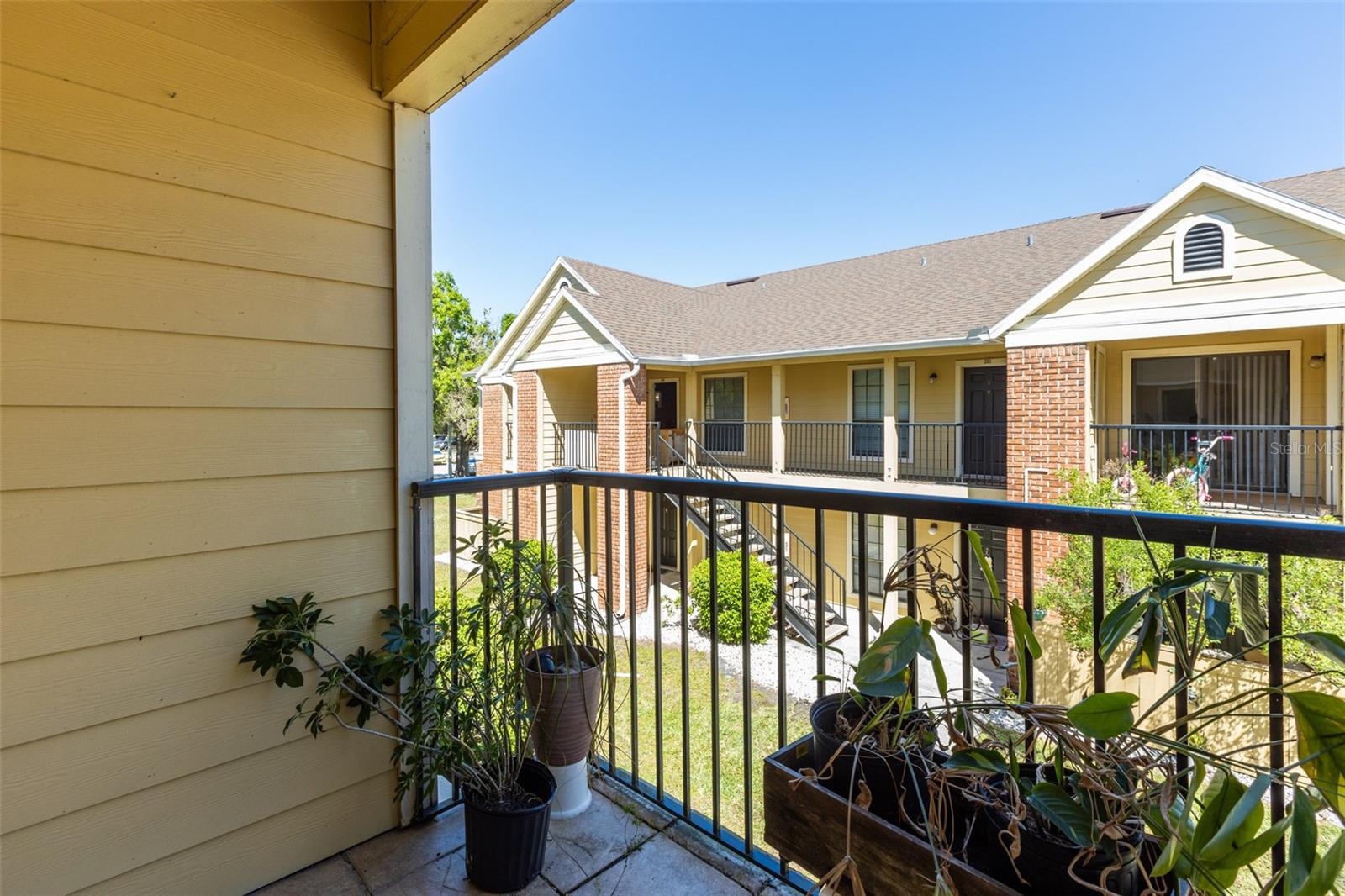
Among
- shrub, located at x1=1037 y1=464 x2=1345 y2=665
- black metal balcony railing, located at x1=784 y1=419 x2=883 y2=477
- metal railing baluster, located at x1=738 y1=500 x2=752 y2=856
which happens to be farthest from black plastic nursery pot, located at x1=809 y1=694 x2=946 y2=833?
black metal balcony railing, located at x1=784 y1=419 x2=883 y2=477

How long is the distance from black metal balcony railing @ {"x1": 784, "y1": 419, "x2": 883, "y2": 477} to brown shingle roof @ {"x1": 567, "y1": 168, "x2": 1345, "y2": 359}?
1.57m

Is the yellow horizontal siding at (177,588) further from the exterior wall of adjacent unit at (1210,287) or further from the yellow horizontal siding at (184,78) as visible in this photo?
the exterior wall of adjacent unit at (1210,287)

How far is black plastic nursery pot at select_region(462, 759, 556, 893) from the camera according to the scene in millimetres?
1447

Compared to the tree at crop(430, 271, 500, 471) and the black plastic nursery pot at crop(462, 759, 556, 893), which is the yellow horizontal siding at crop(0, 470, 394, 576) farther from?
the tree at crop(430, 271, 500, 471)

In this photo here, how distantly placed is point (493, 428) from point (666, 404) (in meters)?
3.92

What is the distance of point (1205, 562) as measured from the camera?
2.54 feet

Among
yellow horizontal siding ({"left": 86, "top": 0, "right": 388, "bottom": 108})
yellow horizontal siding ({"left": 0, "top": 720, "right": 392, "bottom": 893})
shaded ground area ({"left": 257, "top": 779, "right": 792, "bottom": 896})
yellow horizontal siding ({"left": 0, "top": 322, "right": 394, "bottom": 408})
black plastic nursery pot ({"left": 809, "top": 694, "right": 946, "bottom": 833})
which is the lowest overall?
shaded ground area ({"left": 257, "top": 779, "right": 792, "bottom": 896})

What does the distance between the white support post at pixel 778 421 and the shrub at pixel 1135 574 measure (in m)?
3.90

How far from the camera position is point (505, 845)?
145 cm

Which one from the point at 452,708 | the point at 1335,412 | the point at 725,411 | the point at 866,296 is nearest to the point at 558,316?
the point at 725,411

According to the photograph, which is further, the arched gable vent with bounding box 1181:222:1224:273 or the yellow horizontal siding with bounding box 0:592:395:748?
the arched gable vent with bounding box 1181:222:1224:273

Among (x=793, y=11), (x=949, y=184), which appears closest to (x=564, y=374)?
(x=793, y=11)

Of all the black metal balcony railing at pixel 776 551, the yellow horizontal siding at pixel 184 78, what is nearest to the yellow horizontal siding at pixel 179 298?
the yellow horizontal siding at pixel 184 78

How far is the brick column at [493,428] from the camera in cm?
1243
